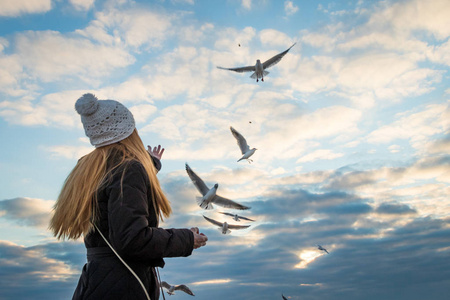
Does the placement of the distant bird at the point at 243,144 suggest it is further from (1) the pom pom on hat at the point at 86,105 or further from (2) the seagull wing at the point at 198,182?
(1) the pom pom on hat at the point at 86,105

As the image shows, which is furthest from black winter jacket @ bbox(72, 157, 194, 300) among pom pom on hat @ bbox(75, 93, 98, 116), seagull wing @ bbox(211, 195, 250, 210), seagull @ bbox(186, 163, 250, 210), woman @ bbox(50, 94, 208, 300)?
seagull wing @ bbox(211, 195, 250, 210)

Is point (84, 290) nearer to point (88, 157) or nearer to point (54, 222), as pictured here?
point (54, 222)

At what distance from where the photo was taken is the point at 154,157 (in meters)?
4.79

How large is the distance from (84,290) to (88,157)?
1.17m

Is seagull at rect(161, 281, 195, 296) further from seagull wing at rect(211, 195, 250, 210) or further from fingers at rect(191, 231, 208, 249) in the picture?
fingers at rect(191, 231, 208, 249)

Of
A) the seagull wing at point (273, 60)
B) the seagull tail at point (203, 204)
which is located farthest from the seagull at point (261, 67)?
the seagull tail at point (203, 204)

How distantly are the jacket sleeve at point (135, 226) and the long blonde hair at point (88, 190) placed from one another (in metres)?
0.18

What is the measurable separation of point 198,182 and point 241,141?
4406 mm

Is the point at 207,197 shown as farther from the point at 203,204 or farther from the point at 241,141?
the point at 241,141

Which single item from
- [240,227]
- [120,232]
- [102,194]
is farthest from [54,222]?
[240,227]

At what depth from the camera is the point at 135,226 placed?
319 cm

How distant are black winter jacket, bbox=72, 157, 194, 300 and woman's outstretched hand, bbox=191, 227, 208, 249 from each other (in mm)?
66

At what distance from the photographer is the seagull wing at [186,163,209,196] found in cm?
1324

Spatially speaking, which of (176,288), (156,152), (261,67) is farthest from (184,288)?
(156,152)
